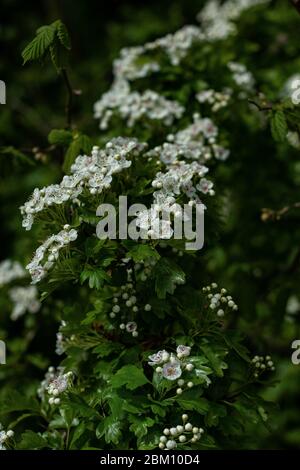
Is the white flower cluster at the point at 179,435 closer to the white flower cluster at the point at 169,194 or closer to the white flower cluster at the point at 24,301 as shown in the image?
the white flower cluster at the point at 169,194

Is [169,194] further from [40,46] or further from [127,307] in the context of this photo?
[40,46]

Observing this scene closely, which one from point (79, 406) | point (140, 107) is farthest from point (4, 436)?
point (140, 107)

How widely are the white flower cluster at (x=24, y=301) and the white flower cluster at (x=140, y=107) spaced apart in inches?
42.7

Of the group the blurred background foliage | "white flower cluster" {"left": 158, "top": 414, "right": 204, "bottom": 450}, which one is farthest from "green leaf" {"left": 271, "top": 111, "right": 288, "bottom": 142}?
"white flower cluster" {"left": 158, "top": 414, "right": 204, "bottom": 450}

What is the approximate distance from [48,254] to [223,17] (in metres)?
2.80

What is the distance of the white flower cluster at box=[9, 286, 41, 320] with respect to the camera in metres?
3.87

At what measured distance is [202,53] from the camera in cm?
378

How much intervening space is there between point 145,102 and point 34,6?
3.83 metres

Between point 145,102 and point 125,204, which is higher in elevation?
point 145,102

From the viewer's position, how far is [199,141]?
331cm

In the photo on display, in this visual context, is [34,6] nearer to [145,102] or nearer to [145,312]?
[145,102]

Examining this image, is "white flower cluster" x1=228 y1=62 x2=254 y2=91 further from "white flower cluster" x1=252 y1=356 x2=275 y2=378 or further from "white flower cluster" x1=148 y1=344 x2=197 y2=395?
"white flower cluster" x1=148 y1=344 x2=197 y2=395

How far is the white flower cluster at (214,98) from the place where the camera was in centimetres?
348
